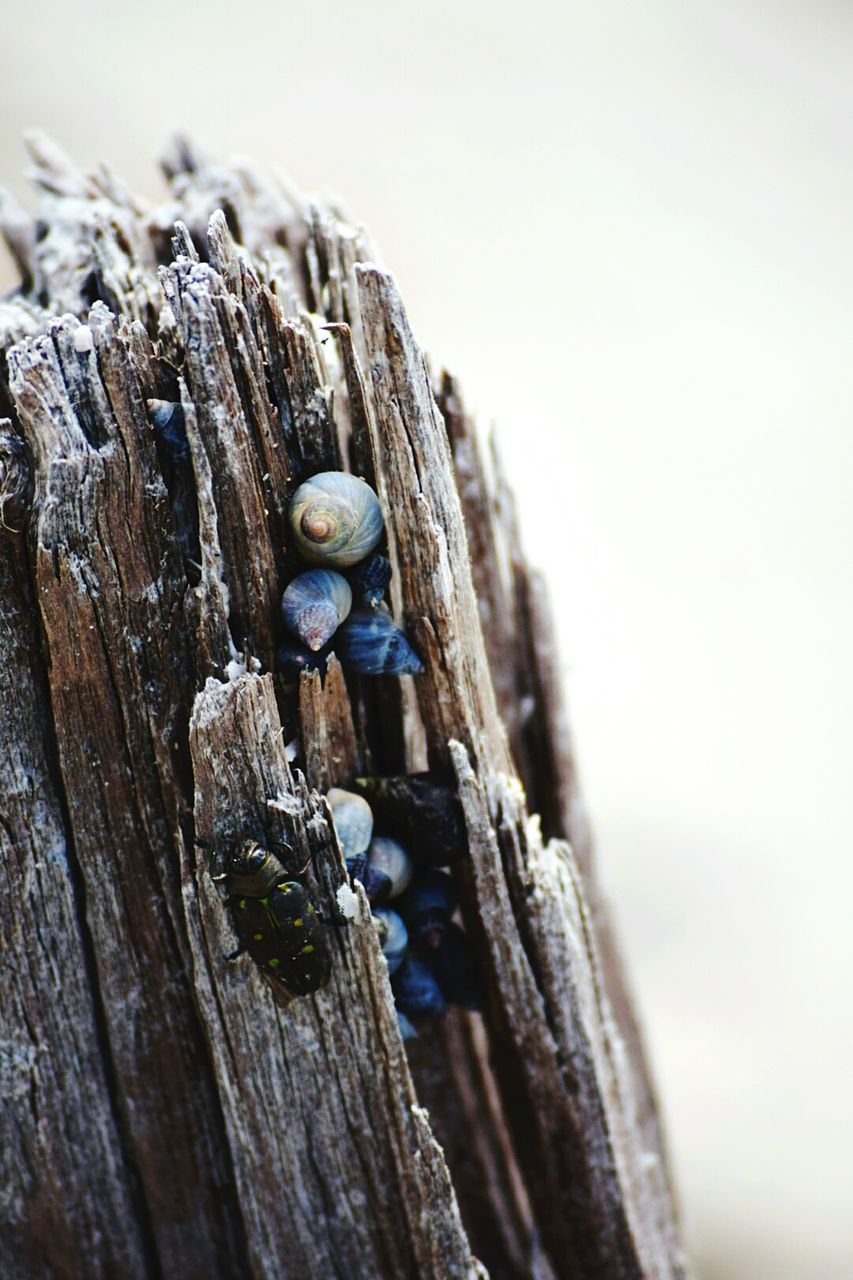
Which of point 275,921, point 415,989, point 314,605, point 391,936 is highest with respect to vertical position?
point 314,605

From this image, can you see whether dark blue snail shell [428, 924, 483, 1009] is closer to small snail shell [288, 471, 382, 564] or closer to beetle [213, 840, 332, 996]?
beetle [213, 840, 332, 996]

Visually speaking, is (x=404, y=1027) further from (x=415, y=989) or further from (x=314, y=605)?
(x=314, y=605)

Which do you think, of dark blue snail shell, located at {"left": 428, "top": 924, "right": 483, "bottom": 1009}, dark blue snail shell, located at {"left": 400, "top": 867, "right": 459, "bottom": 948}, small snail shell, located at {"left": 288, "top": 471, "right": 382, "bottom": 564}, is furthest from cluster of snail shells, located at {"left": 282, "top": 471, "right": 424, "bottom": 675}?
dark blue snail shell, located at {"left": 428, "top": 924, "right": 483, "bottom": 1009}

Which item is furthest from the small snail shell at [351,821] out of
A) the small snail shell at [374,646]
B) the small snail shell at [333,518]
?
the small snail shell at [333,518]

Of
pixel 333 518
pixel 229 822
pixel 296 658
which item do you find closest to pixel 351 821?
pixel 229 822

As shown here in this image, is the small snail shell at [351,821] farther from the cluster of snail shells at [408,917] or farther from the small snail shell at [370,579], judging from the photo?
the small snail shell at [370,579]
